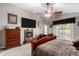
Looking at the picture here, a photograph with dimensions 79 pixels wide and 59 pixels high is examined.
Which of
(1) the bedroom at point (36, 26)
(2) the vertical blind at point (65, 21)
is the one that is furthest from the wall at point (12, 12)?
(2) the vertical blind at point (65, 21)

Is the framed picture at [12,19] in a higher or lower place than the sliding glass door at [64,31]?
higher

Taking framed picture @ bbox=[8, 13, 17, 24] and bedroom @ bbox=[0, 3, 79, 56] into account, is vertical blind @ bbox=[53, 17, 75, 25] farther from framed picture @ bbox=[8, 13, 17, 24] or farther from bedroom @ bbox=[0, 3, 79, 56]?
framed picture @ bbox=[8, 13, 17, 24]

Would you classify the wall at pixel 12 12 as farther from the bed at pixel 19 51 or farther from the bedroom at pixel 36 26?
the bed at pixel 19 51

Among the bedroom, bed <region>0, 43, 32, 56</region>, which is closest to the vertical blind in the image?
the bedroom

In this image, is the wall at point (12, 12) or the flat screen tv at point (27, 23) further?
the flat screen tv at point (27, 23)

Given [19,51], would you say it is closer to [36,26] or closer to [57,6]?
[36,26]

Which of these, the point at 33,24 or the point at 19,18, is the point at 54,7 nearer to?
the point at 33,24

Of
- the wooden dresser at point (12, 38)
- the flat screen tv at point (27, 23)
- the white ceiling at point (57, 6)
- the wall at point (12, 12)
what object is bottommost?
the wooden dresser at point (12, 38)
